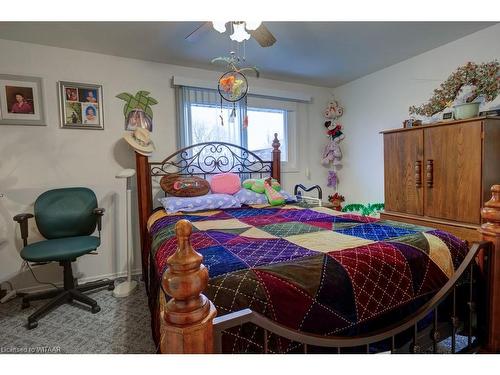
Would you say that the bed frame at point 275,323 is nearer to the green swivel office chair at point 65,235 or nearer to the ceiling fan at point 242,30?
the green swivel office chair at point 65,235

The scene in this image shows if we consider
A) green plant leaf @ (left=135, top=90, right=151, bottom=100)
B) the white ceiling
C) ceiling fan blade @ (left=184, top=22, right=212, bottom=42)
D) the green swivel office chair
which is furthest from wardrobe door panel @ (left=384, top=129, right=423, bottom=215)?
the green swivel office chair

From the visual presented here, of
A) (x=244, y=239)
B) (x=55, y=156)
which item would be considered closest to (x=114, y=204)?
(x=55, y=156)

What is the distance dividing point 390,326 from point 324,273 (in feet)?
1.10

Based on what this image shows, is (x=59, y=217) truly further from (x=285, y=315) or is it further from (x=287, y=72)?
(x=287, y=72)

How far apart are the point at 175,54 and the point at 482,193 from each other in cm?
286

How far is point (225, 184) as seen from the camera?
290cm

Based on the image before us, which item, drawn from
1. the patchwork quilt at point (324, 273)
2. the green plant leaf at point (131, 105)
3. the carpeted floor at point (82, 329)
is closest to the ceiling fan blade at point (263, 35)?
the patchwork quilt at point (324, 273)

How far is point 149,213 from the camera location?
8.88 ft

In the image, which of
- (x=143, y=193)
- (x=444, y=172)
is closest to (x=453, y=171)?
(x=444, y=172)

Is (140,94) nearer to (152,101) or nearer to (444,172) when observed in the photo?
(152,101)

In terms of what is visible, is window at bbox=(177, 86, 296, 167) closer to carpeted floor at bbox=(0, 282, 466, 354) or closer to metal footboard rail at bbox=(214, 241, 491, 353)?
carpeted floor at bbox=(0, 282, 466, 354)

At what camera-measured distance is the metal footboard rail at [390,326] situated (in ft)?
2.32

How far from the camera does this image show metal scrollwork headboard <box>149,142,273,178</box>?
118 inches

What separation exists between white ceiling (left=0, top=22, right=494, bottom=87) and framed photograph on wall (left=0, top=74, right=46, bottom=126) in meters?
0.35
